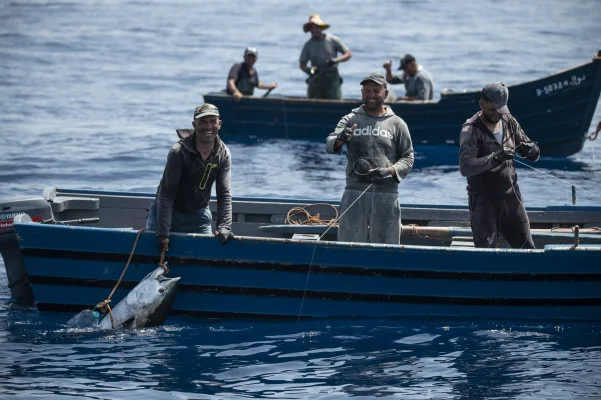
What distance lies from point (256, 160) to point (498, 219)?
1111 cm

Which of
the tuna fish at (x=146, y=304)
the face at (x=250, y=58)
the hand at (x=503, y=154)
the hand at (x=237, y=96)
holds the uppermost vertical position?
the face at (x=250, y=58)

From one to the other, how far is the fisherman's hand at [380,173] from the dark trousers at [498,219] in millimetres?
888

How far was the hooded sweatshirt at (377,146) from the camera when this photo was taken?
9312mm

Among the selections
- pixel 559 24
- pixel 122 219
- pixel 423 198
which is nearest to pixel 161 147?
pixel 423 198

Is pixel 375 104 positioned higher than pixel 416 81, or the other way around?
pixel 416 81

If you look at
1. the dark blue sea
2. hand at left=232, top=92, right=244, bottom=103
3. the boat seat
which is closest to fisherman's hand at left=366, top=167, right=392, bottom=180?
the dark blue sea

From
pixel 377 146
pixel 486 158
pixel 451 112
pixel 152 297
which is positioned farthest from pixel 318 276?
pixel 451 112

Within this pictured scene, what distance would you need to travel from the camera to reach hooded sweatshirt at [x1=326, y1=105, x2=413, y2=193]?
9312 mm

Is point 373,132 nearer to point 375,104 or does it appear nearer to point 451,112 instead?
point 375,104

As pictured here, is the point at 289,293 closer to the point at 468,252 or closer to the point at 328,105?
the point at 468,252

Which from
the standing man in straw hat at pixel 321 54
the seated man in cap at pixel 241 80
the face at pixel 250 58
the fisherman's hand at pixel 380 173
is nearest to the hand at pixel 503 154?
the fisherman's hand at pixel 380 173

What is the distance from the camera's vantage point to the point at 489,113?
9.27 m

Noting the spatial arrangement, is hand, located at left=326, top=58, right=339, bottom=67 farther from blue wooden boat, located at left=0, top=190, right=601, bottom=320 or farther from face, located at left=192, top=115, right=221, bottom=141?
face, located at left=192, top=115, right=221, bottom=141

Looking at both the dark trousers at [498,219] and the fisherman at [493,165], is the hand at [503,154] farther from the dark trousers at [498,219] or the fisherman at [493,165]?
the dark trousers at [498,219]
